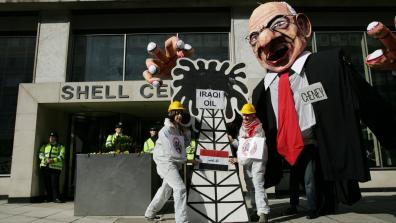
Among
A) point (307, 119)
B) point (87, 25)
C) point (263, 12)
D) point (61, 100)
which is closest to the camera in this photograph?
point (307, 119)

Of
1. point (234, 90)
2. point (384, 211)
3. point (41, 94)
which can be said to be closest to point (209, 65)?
point (234, 90)

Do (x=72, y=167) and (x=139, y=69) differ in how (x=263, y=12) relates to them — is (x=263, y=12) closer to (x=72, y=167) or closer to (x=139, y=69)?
(x=139, y=69)

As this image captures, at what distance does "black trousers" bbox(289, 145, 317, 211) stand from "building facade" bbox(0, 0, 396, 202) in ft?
14.8

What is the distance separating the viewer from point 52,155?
30.2 ft

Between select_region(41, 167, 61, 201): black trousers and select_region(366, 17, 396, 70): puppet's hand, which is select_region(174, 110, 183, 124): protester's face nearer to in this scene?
select_region(366, 17, 396, 70): puppet's hand

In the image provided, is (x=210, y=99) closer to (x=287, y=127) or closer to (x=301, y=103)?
(x=287, y=127)

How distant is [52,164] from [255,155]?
6.20 metres

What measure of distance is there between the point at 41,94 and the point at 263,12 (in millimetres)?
6659

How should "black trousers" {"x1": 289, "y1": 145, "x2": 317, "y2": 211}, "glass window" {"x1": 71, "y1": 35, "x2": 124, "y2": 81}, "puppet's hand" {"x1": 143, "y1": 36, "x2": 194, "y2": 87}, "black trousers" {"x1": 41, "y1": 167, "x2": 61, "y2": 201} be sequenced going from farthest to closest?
"glass window" {"x1": 71, "y1": 35, "x2": 124, "y2": 81} → "black trousers" {"x1": 41, "y1": 167, "x2": 61, "y2": 201} → "puppet's hand" {"x1": 143, "y1": 36, "x2": 194, "y2": 87} → "black trousers" {"x1": 289, "y1": 145, "x2": 317, "y2": 211}

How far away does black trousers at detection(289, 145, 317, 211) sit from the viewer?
5438 millimetres

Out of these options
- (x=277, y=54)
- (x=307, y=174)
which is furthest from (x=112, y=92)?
(x=307, y=174)

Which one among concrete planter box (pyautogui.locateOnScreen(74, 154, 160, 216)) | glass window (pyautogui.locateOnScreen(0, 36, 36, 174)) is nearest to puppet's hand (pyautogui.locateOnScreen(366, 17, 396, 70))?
concrete planter box (pyautogui.locateOnScreen(74, 154, 160, 216))

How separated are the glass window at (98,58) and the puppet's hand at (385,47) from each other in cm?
719

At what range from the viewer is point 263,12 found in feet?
19.6
